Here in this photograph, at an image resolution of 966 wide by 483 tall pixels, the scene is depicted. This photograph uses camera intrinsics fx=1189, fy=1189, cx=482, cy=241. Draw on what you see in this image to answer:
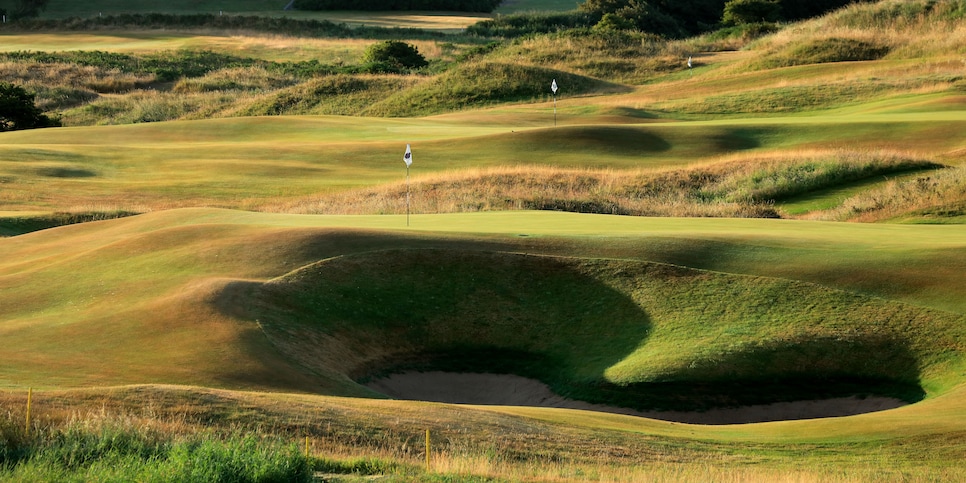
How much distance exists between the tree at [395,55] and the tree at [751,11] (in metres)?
25.6

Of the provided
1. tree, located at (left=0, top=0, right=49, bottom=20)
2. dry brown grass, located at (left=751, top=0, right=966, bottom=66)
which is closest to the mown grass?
dry brown grass, located at (left=751, top=0, right=966, bottom=66)

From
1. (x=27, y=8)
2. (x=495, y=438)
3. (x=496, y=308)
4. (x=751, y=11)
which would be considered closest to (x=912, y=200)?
(x=496, y=308)

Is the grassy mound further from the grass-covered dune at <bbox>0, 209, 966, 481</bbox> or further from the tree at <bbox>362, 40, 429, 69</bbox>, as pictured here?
the tree at <bbox>362, 40, 429, 69</bbox>

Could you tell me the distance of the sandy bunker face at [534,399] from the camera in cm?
1819

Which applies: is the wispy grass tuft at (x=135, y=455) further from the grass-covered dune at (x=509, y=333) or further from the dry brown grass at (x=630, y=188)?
the dry brown grass at (x=630, y=188)

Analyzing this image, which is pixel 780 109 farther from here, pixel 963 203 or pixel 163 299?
pixel 163 299

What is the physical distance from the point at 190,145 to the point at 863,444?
1359 inches

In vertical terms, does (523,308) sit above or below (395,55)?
below

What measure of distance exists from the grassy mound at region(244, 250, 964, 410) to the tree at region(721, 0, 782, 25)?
6687cm

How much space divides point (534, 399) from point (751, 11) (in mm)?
71011

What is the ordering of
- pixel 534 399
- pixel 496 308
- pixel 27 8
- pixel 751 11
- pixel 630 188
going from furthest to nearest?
pixel 27 8
pixel 751 11
pixel 630 188
pixel 496 308
pixel 534 399

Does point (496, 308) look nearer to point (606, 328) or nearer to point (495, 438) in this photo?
point (606, 328)

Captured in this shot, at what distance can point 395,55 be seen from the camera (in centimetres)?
7125

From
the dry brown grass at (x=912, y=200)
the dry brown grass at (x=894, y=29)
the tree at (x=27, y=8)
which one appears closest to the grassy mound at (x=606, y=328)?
the dry brown grass at (x=912, y=200)
